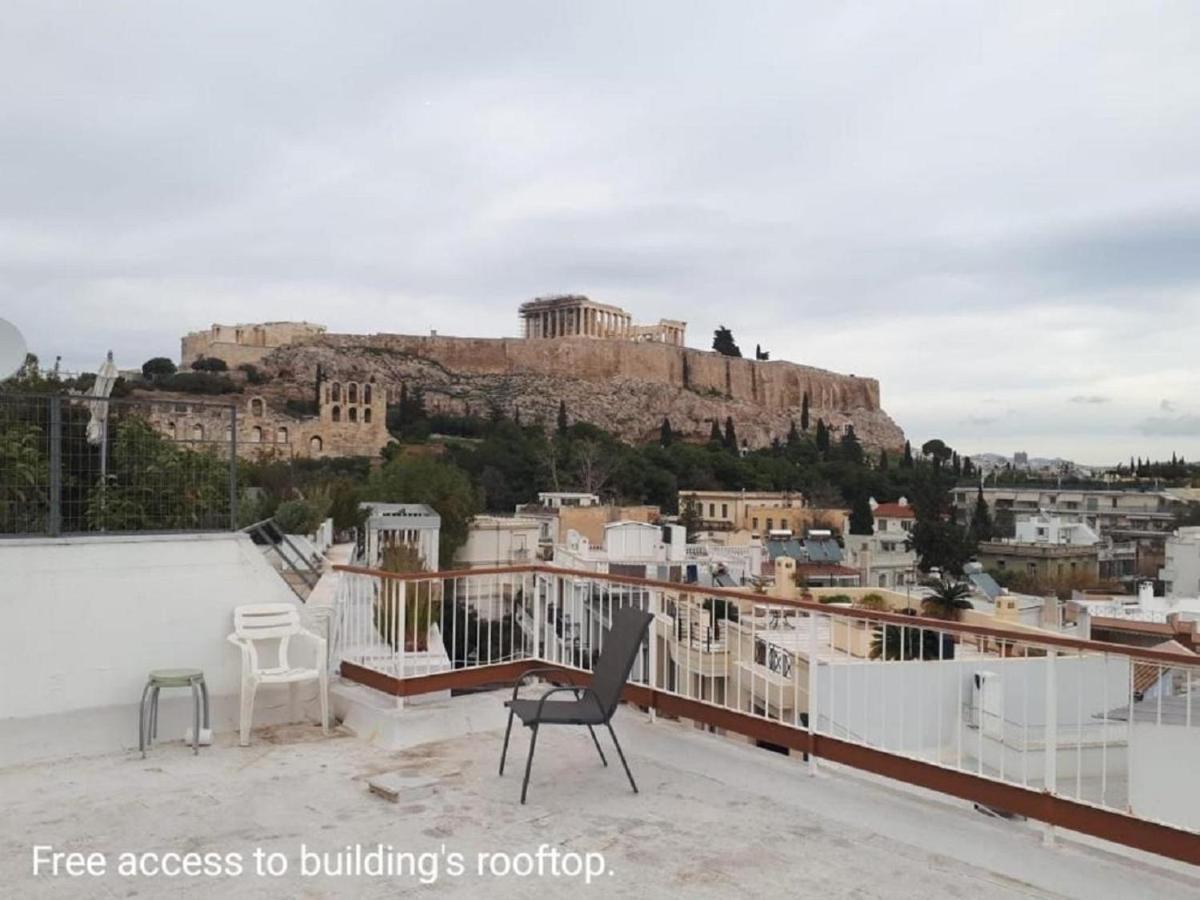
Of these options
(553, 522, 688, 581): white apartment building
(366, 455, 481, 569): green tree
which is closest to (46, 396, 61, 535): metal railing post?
(553, 522, 688, 581): white apartment building

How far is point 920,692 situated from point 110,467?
4.65 meters

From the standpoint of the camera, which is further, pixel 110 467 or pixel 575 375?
pixel 575 375

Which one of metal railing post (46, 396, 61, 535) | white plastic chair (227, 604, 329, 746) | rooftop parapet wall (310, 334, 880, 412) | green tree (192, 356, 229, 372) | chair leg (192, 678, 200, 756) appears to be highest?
rooftop parapet wall (310, 334, 880, 412)

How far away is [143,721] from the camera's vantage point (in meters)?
3.98

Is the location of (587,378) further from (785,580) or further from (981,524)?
(785,580)

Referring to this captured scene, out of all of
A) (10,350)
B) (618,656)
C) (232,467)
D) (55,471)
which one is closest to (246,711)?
(232,467)

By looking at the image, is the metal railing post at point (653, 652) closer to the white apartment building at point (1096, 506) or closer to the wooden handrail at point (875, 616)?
the wooden handrail at point (875, 616)

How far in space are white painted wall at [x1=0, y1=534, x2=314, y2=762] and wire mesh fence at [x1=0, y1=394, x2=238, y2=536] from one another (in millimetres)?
227

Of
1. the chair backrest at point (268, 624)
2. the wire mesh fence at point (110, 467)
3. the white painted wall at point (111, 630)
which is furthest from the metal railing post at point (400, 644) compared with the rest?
the wire mesh fence at point (110, 467)

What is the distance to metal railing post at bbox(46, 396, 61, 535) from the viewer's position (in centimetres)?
419

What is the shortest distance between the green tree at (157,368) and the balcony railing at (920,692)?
6738 cm

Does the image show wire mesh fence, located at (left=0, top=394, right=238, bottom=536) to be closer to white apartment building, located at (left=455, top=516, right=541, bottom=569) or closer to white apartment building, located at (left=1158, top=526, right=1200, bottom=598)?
white apartment building, located at (left=455, top=516, right=541, bottom=569)

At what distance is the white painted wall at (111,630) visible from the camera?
3.94m

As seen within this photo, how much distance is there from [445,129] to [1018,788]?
13875mm
